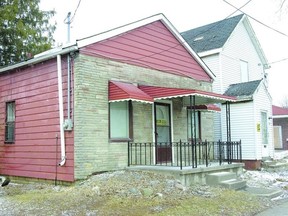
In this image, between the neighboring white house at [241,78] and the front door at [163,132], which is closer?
the front door at [163,132]

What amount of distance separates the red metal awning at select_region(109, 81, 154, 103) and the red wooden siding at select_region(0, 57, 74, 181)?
1.35 metres

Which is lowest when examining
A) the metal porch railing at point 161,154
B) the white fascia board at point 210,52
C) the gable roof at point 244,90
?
the metal porch railing at point 161,154

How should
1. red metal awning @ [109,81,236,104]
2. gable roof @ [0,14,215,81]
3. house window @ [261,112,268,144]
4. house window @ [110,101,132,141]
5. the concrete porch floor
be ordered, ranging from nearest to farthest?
the concrete porch floor, gable roof @ [0,14,215,81], red metal awning @ [109,81,236,104], house window @ [110,101,132,141], house window @ [261,112,268,144]

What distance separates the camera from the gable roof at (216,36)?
18298 mm

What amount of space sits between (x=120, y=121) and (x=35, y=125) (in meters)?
2.63

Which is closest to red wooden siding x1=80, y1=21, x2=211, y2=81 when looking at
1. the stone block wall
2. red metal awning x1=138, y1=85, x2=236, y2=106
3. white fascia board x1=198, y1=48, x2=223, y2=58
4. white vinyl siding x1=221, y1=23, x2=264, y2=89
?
the stone block wall

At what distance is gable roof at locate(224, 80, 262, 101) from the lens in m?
15.1

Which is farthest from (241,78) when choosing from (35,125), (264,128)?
(35,125)

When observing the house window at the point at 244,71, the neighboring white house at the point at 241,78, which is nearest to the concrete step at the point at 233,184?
the neighboring white house at the point at 241,78

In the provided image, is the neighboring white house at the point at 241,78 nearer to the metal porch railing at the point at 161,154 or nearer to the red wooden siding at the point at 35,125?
the metal porch railing at the point at 161,154

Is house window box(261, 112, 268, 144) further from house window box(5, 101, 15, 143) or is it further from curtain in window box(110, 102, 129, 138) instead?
house window box(5, 101, 15, 143)

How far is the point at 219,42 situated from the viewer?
18203mm

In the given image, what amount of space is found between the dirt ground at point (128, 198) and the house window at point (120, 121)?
1211 millimetres

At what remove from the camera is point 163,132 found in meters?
12.3
